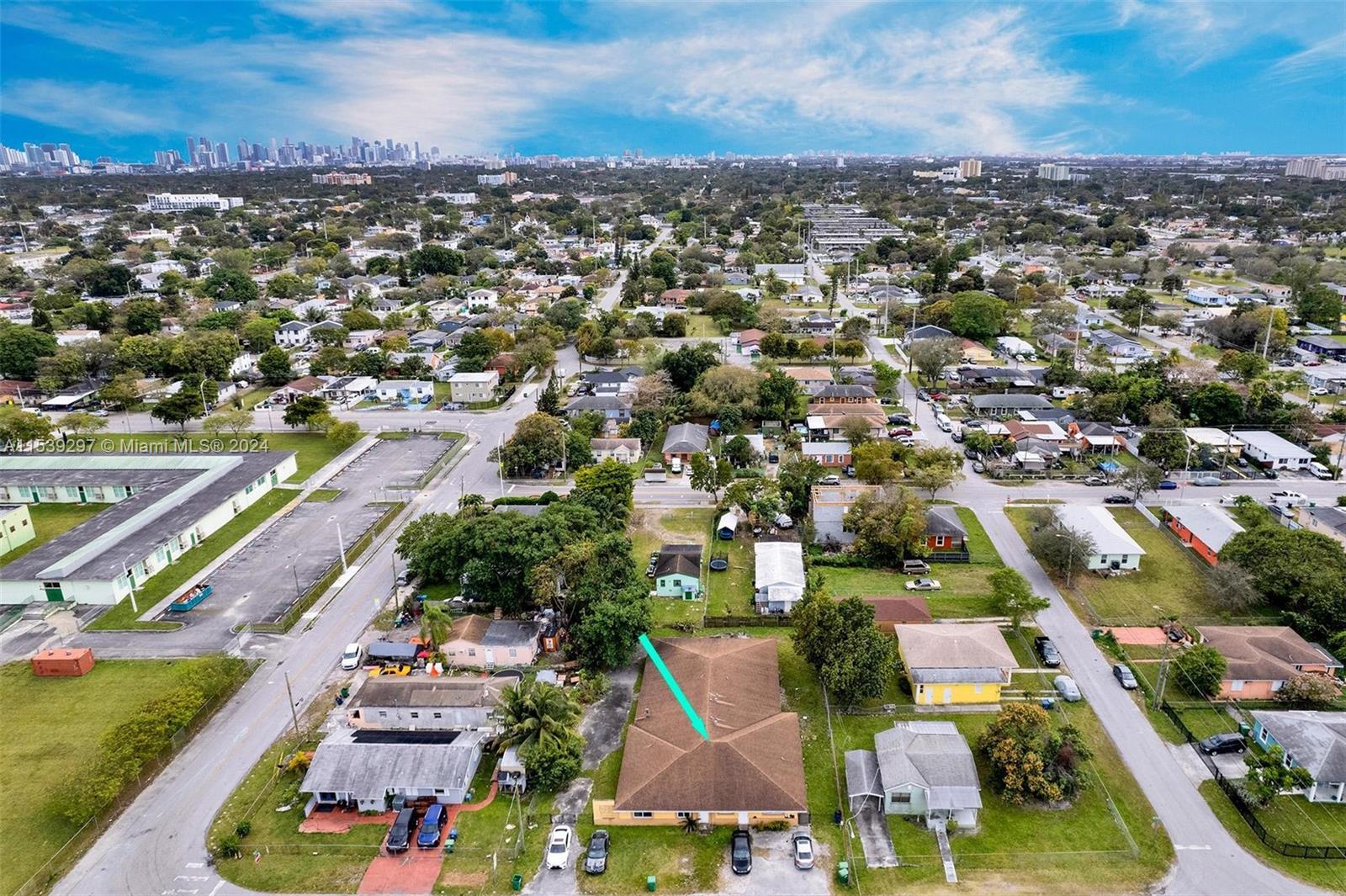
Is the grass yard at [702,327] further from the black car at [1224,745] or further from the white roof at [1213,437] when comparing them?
the black car at [1224,745]

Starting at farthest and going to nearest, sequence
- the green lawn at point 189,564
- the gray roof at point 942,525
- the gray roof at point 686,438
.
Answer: the gray roof at point 686,438 < the gray roof at point 942,525 < the green lawn at point 189,564

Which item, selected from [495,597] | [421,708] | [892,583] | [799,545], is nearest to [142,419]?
[495,597]

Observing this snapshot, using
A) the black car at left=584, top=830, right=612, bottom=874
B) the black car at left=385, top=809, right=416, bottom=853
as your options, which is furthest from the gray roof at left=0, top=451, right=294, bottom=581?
the black car at left=584, top=830, right=612, bottom=874

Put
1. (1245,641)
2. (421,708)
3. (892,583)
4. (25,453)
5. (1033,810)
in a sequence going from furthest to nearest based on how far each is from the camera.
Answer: (25,453) < (892,583) < (1245,641) < (421,708) < (1033,810)

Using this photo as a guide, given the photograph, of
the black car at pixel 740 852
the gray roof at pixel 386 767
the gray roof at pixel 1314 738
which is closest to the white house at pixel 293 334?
the gray roof at pixel 386 767

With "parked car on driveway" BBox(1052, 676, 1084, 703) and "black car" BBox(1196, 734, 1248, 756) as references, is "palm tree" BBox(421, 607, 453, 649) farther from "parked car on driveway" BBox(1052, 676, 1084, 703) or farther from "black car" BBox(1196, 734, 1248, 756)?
"black car" BBox(1196, 734, 1248, 756)

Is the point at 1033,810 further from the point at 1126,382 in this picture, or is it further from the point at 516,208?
the point at 516,208

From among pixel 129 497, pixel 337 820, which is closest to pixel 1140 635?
pixel 337 820
